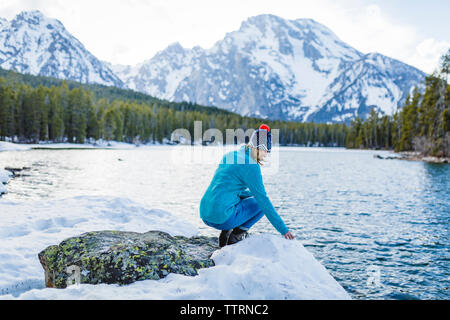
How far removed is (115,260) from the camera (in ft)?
16.5

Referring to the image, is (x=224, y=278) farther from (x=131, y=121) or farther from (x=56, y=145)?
(x=131, y=121)

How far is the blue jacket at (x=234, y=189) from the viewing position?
528 cm

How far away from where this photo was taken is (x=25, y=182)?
76.8 ft

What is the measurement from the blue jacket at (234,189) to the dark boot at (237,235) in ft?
1.97

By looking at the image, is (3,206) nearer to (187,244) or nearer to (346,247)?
(187,244)

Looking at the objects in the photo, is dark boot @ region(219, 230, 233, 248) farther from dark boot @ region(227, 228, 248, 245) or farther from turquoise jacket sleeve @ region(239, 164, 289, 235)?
turquoise jacket sleeve @ region(239, 164, 289, 235)

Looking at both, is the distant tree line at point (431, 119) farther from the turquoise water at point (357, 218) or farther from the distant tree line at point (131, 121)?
the turquoise water at point (357, 218)

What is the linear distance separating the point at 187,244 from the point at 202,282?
1.91m

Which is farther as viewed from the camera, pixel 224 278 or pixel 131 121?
pixel 131 121

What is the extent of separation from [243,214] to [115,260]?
2.31 m

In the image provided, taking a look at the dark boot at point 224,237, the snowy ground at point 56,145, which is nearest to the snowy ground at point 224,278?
the dark boot at point 224,237

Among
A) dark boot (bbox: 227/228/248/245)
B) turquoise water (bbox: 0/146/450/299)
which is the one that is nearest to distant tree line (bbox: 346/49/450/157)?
turquoise water (bbox: 0/146/450/299)

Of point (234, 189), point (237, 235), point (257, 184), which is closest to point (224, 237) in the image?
point (237, 235)
